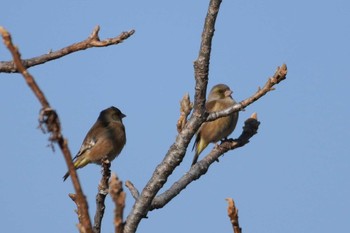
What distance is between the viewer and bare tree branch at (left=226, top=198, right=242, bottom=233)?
204 centimetres

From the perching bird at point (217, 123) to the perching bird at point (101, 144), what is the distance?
1411 millimetres

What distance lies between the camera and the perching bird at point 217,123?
36.9 ft

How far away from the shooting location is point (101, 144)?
1143cm

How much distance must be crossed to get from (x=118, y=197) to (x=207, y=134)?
10043mm

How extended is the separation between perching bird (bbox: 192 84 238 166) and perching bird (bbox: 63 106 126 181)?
141 centimetres

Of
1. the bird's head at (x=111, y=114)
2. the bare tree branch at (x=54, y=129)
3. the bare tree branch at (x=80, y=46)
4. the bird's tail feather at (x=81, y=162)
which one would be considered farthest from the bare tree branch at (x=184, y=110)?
the bird's head at (x=111, y=114)

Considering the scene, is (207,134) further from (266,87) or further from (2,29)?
(2,29)

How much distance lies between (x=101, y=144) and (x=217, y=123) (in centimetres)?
208

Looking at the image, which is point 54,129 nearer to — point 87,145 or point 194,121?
point 194,121

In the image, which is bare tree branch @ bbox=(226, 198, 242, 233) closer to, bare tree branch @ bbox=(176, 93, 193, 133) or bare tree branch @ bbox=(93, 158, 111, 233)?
bare tree branch @ bbox=(176, 93, 193, 133)

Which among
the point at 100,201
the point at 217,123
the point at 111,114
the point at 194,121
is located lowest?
the point at 194,121

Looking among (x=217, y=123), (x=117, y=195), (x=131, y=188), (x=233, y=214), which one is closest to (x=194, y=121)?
(x=131, y=188)

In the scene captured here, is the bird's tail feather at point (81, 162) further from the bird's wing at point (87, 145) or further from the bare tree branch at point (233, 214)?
the bare tree branch at point (233, 214)

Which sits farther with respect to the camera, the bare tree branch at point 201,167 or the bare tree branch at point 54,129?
the bare tree branch at point 201,167
